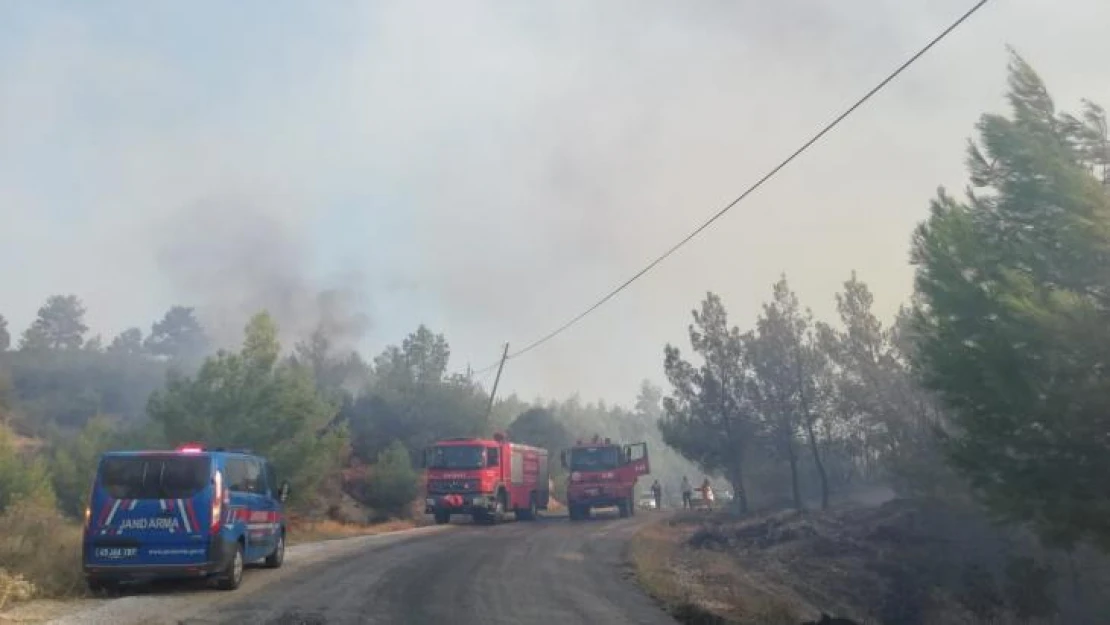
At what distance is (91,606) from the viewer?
12.0 meters

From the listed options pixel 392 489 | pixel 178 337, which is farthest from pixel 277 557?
pixel 178 337

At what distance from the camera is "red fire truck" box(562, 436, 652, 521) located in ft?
117

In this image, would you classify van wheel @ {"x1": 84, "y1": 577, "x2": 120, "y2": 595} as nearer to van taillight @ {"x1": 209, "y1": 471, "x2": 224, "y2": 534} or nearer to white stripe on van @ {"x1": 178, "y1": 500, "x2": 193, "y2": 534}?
white stripe on van @ {"x1": 178, "y1": 500, "x2": 193, "y2": 534}

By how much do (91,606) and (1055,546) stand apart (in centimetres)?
1482

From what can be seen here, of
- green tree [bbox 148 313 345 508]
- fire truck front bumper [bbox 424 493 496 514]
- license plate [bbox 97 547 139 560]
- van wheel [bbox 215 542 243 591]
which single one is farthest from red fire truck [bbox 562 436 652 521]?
license plate [bbox 97 547 139 560]

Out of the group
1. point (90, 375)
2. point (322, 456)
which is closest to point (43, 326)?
point (90, 375)

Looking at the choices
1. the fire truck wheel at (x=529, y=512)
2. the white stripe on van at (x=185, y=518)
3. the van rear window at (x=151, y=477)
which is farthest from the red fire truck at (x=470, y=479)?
the white stripe on van at (x=185, y=518)

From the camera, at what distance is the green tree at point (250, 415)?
29.5 meters

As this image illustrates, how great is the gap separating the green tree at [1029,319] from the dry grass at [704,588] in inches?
174

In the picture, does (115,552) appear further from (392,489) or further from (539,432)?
(539,432)

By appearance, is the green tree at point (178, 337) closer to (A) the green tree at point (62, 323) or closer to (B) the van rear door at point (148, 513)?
(A) the green tree at point (62, 323)

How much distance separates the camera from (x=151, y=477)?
12992 mm

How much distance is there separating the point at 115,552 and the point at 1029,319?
1366cm

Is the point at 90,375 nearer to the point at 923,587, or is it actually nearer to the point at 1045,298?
the point at 923,587
